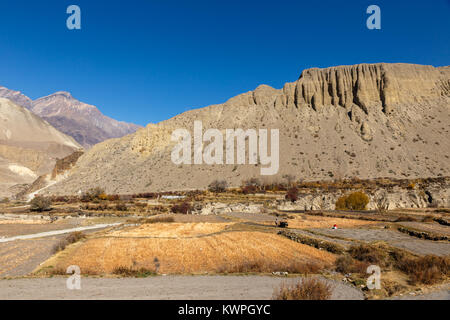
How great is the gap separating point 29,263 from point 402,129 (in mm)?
74372

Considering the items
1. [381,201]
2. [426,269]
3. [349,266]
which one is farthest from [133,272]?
[381,201]

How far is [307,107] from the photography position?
75688 millimetres

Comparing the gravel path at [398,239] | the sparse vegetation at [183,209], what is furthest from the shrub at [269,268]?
the sparse vegetation at [183,209]

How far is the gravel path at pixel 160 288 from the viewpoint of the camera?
8.02 metres

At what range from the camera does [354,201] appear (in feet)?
129

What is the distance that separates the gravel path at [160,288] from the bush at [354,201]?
107 ft

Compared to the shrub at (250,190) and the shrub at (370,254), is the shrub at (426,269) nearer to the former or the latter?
the shrub at (370,254)

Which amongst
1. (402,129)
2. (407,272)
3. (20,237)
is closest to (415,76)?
(402,129)

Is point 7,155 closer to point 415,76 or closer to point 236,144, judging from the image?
point 236,144

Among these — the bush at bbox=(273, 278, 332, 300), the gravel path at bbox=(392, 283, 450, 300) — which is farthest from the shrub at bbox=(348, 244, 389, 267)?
the bush at bbox=(273, 278, 332, 300)

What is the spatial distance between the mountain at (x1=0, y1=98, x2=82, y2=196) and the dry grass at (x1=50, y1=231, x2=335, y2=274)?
92827mm

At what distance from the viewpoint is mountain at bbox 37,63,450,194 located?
61.4 metres

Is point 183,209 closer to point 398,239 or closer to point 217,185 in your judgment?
point 217,185

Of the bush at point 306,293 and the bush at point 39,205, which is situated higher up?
the bush at point 306,293
